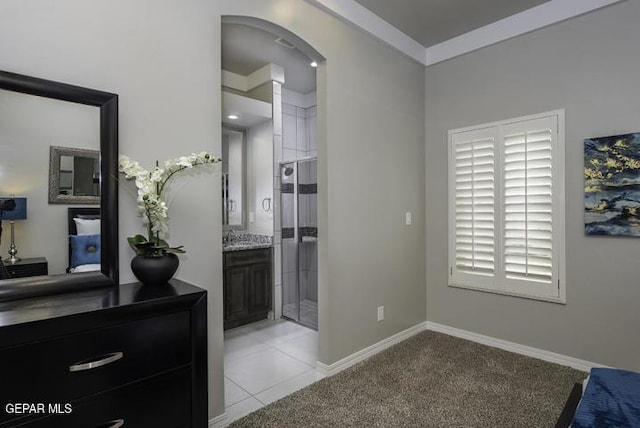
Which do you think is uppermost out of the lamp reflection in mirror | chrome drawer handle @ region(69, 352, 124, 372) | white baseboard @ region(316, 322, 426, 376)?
the lamp reflection in mirror

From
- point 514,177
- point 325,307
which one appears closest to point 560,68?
point 514,177

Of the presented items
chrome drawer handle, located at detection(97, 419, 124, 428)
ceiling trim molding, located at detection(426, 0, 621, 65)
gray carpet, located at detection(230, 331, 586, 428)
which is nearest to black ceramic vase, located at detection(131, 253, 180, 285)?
chrome drawer handle, located at detection(97, 419, 124, 428)

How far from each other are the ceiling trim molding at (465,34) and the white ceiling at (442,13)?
5 centimetres

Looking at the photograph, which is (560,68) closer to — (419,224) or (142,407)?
(419,224)

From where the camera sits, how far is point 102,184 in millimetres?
1670

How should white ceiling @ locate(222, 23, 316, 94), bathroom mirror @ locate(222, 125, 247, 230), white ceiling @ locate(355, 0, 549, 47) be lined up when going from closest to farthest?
white ceiling @ locate(355, 0, 549, 47), white ceiling @ locate(222, 23, 316, 94), bathroom mirror @ locate(222, 125, 247, 230)

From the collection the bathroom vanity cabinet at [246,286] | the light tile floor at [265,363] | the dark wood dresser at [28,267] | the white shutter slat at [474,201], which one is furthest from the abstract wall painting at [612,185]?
the dark wood dresser at [28,267]

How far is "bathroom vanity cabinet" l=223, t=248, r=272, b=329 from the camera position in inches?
151

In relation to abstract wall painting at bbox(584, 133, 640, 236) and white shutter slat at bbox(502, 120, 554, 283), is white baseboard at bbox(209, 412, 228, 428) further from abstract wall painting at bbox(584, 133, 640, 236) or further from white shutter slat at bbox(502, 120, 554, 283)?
abstract wall painting at bbox(584, 133, 640, 236)

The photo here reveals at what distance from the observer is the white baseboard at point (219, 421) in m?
2.08

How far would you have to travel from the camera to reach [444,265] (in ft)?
12.1

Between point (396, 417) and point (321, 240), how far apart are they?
1.35 meters

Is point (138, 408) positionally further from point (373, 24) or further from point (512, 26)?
point (512, 26)

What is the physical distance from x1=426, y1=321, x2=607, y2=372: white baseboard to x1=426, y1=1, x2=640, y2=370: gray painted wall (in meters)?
0.05
